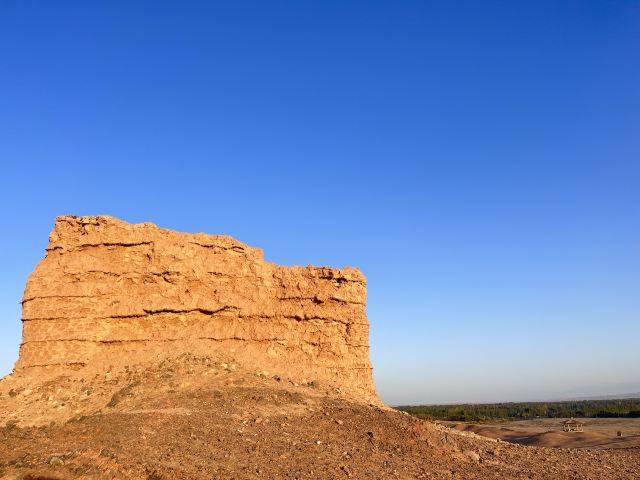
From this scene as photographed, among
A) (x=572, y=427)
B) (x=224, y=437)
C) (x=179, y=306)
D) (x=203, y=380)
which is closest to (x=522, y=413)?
(x=572, y=427)

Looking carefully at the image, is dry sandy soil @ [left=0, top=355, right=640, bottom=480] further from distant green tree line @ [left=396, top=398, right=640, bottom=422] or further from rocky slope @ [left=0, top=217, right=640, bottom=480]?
distant green tree line @ [left=396, top=398, right=640, bottom=422]

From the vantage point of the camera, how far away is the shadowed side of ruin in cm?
2125

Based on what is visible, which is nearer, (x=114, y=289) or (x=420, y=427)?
(x=420, y=427)

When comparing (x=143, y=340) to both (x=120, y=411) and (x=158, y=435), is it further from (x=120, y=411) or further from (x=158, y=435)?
(x=158, y=435)

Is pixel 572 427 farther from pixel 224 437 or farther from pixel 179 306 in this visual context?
pixel 224 437

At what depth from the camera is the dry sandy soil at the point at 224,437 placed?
42.1 ft

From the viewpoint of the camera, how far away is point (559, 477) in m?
16.2

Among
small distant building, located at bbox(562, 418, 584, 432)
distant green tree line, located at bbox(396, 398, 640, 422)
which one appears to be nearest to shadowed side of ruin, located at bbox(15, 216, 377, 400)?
small distant building, located at bbox(562, 418, 584, 432)

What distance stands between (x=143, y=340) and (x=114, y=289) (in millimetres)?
2615

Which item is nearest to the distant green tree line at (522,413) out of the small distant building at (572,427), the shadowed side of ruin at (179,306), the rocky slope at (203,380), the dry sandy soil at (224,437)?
the small distant building at (572,427)

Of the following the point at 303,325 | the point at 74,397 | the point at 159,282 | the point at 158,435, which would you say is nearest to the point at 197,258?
the point at 159,282

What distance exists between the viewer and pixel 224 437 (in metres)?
15.0

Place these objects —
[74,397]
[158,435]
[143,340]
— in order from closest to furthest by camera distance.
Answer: [158,435] < [74,397] < [143,340]

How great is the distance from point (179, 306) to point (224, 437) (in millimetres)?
8540
